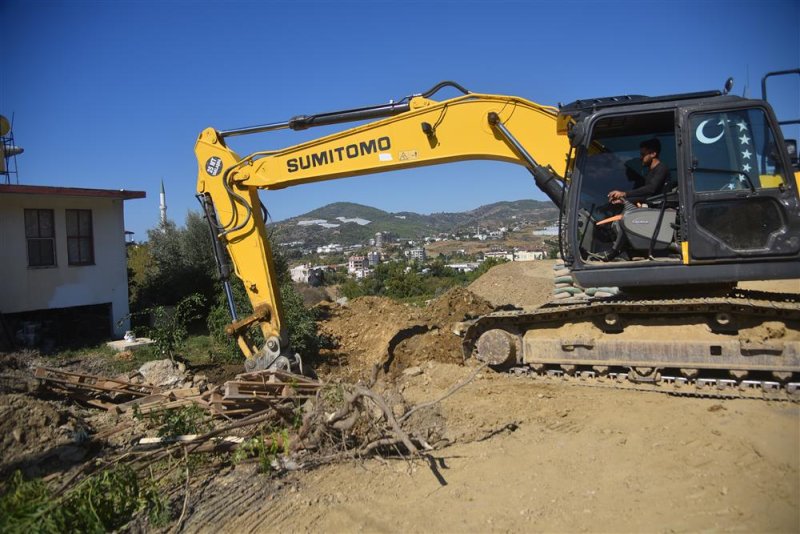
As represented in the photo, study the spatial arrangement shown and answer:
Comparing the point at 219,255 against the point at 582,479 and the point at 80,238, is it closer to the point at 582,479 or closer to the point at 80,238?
the point at 582,479

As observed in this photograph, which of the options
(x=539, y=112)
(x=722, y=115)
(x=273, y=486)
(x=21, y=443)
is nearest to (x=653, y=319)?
(x=722, y=115)

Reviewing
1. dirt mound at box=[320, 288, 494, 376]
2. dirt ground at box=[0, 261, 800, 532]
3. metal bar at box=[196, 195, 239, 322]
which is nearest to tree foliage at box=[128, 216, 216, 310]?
dirt mound at box=[320, 288, 494, 376]

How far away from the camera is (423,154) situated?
735 centimetres

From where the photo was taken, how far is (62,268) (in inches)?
519

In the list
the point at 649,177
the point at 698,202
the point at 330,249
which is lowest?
the point at 698,202

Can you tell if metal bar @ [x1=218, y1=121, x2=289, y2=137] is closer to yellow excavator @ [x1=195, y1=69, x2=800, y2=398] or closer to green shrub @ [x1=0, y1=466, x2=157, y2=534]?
yellow excavator @ [x1=195, y1=69, x2=800, y2=398]

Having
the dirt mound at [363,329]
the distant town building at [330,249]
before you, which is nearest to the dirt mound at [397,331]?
the dirt mound at [363,329]

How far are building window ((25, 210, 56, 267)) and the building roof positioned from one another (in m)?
0.61

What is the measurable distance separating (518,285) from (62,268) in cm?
1082

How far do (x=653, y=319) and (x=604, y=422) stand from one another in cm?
151

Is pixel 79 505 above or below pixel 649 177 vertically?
below

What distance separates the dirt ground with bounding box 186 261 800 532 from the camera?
3.92 m

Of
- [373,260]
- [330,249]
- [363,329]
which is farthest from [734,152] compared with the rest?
[330,249]

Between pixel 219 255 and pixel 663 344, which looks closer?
pixel 663 344
